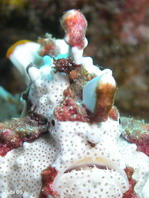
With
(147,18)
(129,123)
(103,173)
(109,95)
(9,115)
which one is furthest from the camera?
(147,18)

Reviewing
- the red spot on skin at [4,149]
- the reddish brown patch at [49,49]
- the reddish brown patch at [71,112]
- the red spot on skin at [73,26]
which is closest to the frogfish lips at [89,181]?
the reddish brown patch at [71,112]

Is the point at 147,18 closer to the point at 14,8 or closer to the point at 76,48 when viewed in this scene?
the point at 14,8

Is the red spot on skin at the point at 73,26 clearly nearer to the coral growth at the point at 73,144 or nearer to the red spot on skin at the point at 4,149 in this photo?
the coral growth at the point at 73,144

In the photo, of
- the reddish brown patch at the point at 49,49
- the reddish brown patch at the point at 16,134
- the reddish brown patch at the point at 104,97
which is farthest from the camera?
the reddish brown patch at the point at 49,49

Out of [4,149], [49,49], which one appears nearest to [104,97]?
[4,149]

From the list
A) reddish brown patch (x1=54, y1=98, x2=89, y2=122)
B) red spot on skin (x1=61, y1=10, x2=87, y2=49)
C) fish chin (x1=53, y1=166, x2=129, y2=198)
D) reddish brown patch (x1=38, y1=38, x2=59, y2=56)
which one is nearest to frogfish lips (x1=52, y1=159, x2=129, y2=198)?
fish chin (x1=53, y1=166, x2=129, y2=198)

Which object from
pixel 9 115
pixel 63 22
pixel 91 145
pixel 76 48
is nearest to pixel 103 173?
pixel 91 145
